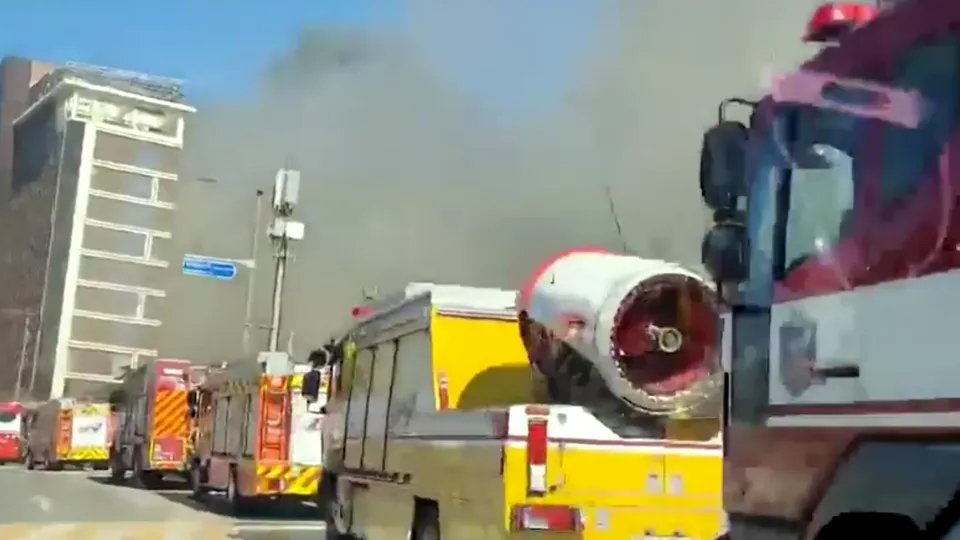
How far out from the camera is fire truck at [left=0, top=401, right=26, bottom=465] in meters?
49.2

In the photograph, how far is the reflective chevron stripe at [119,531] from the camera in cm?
1456

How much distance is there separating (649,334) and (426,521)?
236cm

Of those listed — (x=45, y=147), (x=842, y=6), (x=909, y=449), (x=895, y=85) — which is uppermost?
(x=45, y=147)

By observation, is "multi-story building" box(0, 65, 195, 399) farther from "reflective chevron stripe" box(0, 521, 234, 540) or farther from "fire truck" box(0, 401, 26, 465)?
"reflective chevron stripe" box(0, 521, 234, 540)

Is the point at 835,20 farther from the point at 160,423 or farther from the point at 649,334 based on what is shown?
the point at 160,423

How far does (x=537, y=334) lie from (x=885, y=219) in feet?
15.1

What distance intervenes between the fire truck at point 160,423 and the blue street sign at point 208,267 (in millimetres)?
2062

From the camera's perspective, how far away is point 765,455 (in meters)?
4.73

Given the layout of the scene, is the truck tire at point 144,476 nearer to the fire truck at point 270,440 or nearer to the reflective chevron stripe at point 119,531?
the fire truck at point 270,440

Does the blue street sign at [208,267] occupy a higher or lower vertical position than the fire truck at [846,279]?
higher

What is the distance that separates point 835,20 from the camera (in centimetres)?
486

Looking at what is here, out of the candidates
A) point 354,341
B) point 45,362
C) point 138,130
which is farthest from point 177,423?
point 138,130

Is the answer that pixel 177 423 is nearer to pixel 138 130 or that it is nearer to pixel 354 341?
pixel 354 341

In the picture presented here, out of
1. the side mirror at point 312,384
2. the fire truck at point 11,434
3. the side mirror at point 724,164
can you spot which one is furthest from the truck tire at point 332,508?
the fire truck at point 11,434
